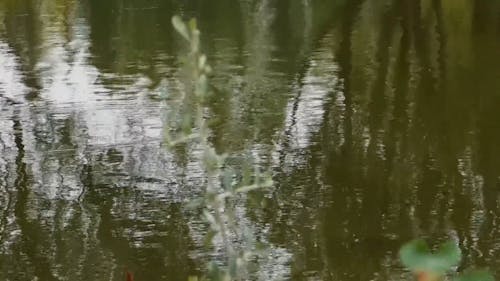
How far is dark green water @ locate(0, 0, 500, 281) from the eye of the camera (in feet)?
14.7

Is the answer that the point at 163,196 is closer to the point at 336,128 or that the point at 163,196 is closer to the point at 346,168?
the point at 346,168

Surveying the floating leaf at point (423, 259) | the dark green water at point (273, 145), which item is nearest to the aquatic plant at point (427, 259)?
the floating leaf at point (423, 259)

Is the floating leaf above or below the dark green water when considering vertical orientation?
above

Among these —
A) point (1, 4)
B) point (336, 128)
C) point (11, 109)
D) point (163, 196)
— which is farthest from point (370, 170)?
point (1, 4)

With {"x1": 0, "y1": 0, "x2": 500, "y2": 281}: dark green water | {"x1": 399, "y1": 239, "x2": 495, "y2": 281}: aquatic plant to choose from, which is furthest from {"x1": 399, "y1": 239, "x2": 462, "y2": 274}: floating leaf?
{"x1": 0, "y1": 0, "x2": 500, "y2": 281}: dark green water

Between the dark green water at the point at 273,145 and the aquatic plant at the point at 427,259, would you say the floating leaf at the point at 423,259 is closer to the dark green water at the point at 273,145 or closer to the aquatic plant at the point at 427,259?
the aquatic plant at the point at 427,259

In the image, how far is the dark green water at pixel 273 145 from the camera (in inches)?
177

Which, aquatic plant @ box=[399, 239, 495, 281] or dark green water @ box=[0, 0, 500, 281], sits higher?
aquatic plant @ box=[399, 239, 495, 281]

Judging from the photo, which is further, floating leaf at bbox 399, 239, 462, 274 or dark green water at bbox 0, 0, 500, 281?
dark green water at bbox 0, 0, 500, 281

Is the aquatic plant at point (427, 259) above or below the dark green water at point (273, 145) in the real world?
above

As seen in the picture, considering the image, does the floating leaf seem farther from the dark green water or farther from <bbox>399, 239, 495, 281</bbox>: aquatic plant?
the dark green water

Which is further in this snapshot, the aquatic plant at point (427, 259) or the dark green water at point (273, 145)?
the dark green water at point (273, 145)

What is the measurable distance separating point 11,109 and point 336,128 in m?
2.66

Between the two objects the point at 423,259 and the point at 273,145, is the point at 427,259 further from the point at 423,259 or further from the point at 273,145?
the point at 273,145
